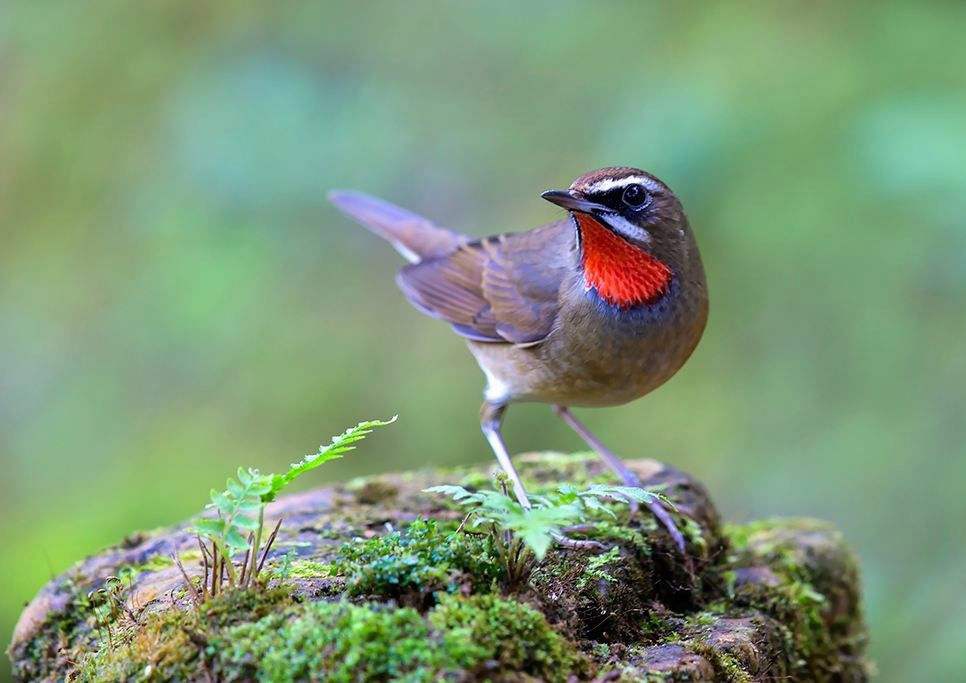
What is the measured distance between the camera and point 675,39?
8625mm

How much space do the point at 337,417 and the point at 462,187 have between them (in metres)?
2.28

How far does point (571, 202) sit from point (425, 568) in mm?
1640

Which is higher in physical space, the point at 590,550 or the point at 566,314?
the point at 566,314

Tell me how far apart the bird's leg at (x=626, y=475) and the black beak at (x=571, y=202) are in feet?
3.65

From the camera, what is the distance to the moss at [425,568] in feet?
9.54

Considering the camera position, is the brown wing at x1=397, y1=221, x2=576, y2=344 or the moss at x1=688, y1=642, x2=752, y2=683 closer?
the moss at x1=688, y1=642, x2=752, y2=683

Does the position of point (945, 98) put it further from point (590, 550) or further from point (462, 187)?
point (590, 550)

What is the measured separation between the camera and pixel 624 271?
4.38 m

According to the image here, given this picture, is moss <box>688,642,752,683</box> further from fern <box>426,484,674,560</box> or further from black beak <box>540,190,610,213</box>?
black beak <box>540,190,610,213</box>

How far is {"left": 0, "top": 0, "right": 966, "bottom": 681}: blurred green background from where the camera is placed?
749cm

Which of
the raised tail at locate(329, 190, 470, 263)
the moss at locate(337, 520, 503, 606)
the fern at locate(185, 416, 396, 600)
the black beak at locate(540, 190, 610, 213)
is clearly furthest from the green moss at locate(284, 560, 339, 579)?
the raised tail at locate(329, 190, 470, 263)

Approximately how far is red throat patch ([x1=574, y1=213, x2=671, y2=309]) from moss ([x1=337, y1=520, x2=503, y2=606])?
1.55 meters

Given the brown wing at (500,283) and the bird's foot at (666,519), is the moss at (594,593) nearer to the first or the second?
the bird's foot at (666,519)

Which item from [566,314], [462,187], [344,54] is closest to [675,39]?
[462,187]
